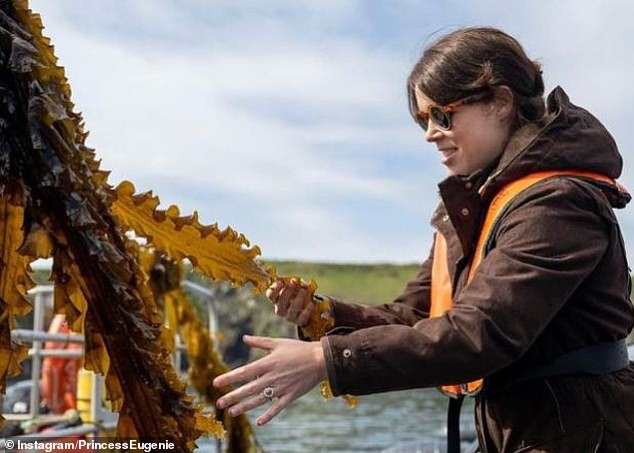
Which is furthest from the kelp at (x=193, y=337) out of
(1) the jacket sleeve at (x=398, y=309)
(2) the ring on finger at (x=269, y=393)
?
(2) the ring on finger at (x=269, y=393)

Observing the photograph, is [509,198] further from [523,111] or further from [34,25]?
[34,25]

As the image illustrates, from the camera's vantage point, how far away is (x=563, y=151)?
2699mm

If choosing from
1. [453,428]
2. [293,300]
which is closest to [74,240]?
[293,300]

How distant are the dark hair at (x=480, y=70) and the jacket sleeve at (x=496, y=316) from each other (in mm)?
428

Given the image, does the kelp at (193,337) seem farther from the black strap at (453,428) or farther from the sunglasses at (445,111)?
the sunglasses at (445,111)

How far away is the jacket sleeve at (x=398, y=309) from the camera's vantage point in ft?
10.6

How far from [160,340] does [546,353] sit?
114 centimetres

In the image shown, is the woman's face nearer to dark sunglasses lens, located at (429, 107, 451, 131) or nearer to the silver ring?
dark sunglasses lens, located at (429, 107, 451, 131)

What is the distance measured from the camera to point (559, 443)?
2.59 metres

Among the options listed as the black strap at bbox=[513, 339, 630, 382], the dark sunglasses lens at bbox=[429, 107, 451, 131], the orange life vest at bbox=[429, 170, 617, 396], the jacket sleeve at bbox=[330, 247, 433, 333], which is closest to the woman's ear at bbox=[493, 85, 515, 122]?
the dark sunglasses lens at bbox=[429, 107, 451, 131]

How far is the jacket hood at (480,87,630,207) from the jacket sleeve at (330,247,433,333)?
72cm

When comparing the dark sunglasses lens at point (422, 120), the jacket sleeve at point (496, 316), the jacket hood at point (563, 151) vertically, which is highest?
the dark sunglasses lens at point (422, 120)

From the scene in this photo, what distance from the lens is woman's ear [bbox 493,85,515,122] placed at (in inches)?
112

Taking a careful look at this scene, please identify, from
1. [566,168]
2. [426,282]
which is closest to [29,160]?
[566,168]
